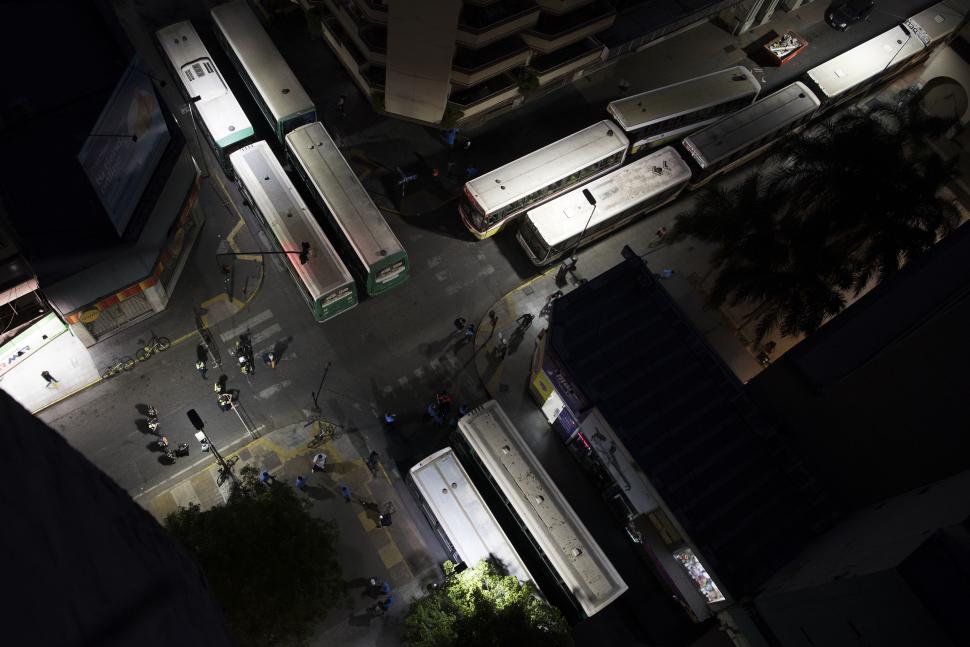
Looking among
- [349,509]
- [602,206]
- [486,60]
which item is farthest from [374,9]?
[349,509]

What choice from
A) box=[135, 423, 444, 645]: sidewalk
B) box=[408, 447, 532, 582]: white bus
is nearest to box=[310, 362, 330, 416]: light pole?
box=[135, 423, 444, 645]: sidewalk

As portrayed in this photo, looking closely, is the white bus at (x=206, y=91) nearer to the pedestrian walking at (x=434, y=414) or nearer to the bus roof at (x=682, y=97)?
the pedestrian walking at (x=434, y=414)

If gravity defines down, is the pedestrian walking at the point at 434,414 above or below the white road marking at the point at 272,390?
below

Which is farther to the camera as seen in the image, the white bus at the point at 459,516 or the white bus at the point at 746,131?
the white bus at the point at 746,131

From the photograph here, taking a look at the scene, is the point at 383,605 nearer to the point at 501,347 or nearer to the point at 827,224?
the point at 501,347

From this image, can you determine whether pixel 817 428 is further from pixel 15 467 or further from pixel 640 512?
pixel 15 467

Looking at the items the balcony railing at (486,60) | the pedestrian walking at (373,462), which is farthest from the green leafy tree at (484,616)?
the balcony railing at (486,60)

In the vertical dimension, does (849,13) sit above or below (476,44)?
below
